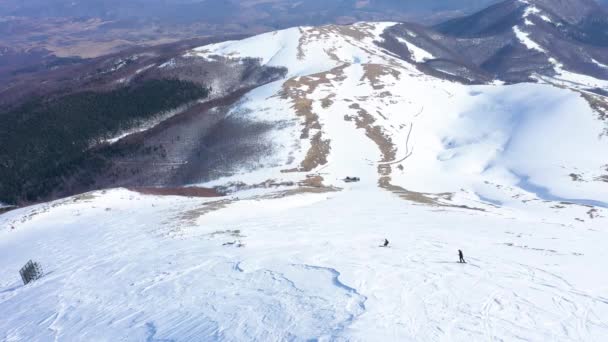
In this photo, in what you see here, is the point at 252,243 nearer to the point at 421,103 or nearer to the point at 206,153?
the point at 206,153

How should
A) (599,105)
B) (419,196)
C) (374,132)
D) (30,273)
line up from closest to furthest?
(30,273) < (419,196) < (599,105) < (374,132)

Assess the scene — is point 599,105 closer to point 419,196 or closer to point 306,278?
point 419,196

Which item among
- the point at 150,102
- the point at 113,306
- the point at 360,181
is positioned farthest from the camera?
the point at 150,102

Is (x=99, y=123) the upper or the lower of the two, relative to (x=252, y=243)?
lower

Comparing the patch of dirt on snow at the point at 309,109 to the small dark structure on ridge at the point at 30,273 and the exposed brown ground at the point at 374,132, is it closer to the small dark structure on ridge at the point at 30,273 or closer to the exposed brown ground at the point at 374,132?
the exposed brown ground at the point at 374,132

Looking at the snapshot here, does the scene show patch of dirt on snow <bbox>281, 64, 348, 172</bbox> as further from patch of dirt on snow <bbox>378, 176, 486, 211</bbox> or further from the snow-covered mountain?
patch of dirt on snow <bbox>378, 176, 486, 211</bbox>

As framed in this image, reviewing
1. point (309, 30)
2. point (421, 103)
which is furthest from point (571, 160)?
point (309, 30)

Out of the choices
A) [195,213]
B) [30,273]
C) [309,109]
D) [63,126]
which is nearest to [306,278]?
[30,273]

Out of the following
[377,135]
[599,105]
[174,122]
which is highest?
[599,105]

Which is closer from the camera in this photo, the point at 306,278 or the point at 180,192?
the point at 306,278
